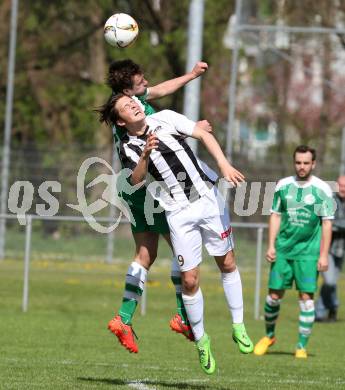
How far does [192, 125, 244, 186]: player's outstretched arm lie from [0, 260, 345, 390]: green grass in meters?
1.73

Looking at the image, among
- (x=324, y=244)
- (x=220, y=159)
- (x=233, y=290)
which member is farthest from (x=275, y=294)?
(x=220, y=159)

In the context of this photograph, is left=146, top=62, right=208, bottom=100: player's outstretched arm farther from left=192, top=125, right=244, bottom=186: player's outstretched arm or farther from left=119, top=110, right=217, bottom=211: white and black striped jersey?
left=192, top=125, right=244, bottom=186: player's outstretched arm

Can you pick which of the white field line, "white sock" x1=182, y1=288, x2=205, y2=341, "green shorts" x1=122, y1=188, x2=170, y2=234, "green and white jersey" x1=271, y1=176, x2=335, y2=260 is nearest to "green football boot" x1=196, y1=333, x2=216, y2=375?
"white sock" x1=182, y1=288, x2=205, y2=341

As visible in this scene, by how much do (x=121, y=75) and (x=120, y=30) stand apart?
1.47 ft

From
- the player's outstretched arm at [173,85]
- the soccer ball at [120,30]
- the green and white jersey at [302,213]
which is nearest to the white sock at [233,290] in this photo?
the player's outstretched arm at [173,85]

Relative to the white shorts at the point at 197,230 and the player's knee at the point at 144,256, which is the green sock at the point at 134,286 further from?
the white shorts at the point at 197,230

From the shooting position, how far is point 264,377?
9609mm

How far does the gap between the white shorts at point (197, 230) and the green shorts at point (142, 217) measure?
270mm

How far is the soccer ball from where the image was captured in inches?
354

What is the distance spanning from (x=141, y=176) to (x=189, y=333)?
1461 millimetres

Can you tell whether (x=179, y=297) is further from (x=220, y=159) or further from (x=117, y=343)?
(x=117, y=343)

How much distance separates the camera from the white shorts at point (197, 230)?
865cm

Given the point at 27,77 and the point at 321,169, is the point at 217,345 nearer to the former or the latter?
the point at 321,169

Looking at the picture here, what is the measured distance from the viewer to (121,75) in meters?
8.76
